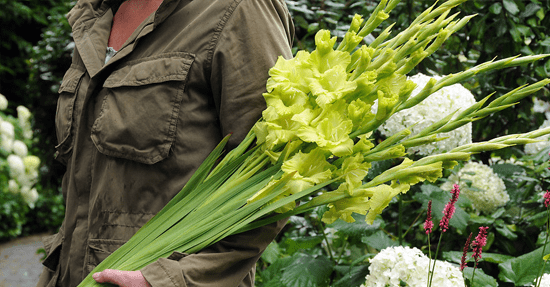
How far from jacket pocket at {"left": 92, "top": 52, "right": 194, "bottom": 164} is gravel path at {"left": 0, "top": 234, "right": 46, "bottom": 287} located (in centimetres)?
346

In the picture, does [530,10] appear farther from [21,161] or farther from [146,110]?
[21,161]

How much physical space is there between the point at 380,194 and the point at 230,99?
0.38m

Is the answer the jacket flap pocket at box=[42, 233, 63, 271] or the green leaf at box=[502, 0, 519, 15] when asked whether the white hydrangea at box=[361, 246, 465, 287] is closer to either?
the jacket flap pocket at box=[42, 233, 63, 271]

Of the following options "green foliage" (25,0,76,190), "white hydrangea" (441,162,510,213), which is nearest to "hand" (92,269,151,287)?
"white hydrangea" (441,162,510,213)

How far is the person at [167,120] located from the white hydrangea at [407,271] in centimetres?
36

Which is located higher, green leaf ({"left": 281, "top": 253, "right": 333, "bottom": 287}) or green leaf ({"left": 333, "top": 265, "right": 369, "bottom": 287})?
green leaf ({"left": 333, "top": 265, "right": 369, "bottom": 287})

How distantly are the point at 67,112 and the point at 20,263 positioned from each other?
415 centimetres

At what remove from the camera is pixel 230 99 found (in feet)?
Result: 3.16

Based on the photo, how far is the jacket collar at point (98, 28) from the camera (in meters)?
1.09

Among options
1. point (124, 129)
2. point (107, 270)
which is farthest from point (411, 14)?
point (107, 270)

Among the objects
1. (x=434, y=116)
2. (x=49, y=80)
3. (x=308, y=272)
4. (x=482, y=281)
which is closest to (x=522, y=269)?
(x=482, y=281)

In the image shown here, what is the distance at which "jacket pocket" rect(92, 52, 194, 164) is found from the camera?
1017 mm

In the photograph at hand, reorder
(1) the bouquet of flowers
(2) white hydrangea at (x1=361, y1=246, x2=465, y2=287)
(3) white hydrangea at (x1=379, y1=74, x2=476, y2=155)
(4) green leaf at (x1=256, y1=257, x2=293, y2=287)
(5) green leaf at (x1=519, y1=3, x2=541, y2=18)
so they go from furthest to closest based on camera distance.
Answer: (5) green leaf at (x1=519, y1=3, x2=541, y2=18) → (4) green leaf at (x1=256, y1=257, x2=293, y2=287) → (3) white hydrangea at (x1=379, y1=74, x2=476, y2=155) → (2) white hydrangea at (x1=361, y1=246, x2=465, y2=287) → (1) the bouquet of flowers

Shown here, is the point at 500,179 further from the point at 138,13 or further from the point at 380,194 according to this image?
the point at 138,13
